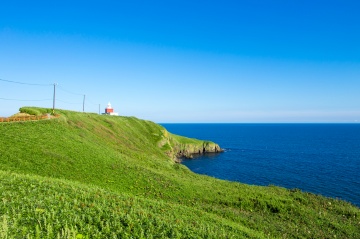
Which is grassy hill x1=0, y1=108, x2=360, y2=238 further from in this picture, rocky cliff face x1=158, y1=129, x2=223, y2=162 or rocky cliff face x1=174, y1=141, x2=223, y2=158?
rocky cliff face x1=174, y1=141, x2=223, y2=158

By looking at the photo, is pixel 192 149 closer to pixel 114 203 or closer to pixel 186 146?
pixel 186 146

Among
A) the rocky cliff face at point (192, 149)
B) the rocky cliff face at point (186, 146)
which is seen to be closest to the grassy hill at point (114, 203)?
the rocky cliff face at point (186, 146)

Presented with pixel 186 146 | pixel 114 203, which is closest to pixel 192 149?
pixel 186 146

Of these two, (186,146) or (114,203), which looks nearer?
(114,203)

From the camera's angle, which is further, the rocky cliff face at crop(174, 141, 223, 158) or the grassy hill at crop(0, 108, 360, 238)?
the rocky cliff face at crop(174, 141, 223, 158)

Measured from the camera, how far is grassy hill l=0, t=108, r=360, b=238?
575 inches

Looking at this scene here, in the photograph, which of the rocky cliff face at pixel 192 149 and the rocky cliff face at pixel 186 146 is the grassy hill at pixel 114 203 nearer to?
the rocky cliff face at pixel 186 146

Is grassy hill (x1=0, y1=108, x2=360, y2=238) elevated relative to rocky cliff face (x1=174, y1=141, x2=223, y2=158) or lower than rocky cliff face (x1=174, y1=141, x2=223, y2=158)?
elevated

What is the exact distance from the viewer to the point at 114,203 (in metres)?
19.1

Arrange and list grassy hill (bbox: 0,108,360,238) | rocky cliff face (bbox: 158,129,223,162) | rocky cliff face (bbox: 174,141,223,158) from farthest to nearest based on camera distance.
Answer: rocky cliff face (bbox: 174,141,223,158)
rocky cliff face (bbox: 158,129,223,162)
grassy hill (bbox: 0,108,360,238)

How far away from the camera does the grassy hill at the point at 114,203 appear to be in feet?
47.9

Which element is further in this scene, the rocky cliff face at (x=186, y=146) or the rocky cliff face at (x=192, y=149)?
the rocky cliff face at (x=192, y=149)

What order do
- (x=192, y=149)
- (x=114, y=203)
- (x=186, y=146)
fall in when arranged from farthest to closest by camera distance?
(x=192, y=149)
(x=186, y=146)
(x=114, y=203)

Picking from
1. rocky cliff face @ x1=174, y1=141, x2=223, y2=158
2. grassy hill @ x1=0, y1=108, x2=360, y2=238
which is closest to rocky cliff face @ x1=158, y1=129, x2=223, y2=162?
rocky cliff face @ x1=174, y1=141, x2=223, y2=158
